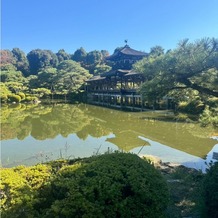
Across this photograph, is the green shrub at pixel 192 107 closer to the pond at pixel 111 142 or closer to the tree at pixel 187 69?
the pond at pixel 111 142

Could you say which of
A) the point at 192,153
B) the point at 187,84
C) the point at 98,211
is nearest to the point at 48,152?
the point at 192,153

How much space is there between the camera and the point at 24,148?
9.73 m

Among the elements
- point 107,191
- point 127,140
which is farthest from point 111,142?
point 107,191

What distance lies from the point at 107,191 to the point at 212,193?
3.99 feet

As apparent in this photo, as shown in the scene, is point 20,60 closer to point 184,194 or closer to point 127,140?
point 127,140

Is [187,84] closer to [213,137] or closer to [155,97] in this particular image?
[155,97]

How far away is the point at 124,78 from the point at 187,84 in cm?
2376

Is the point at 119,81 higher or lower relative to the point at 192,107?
higher

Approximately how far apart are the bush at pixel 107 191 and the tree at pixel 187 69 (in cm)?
290

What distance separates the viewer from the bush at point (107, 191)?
244 cm

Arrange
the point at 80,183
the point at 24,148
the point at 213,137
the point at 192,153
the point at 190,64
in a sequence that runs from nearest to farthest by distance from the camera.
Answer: the point at 80,183 → the point at 190,64 → the point at 192,153 → the point at 24,148 → the point at 213,137

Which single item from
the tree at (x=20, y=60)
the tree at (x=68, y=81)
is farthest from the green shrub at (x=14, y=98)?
the tree at (x=20, y=60)

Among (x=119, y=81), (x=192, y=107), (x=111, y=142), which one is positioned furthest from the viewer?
(x=119, y=81)

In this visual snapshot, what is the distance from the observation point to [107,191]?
2.51 metres
